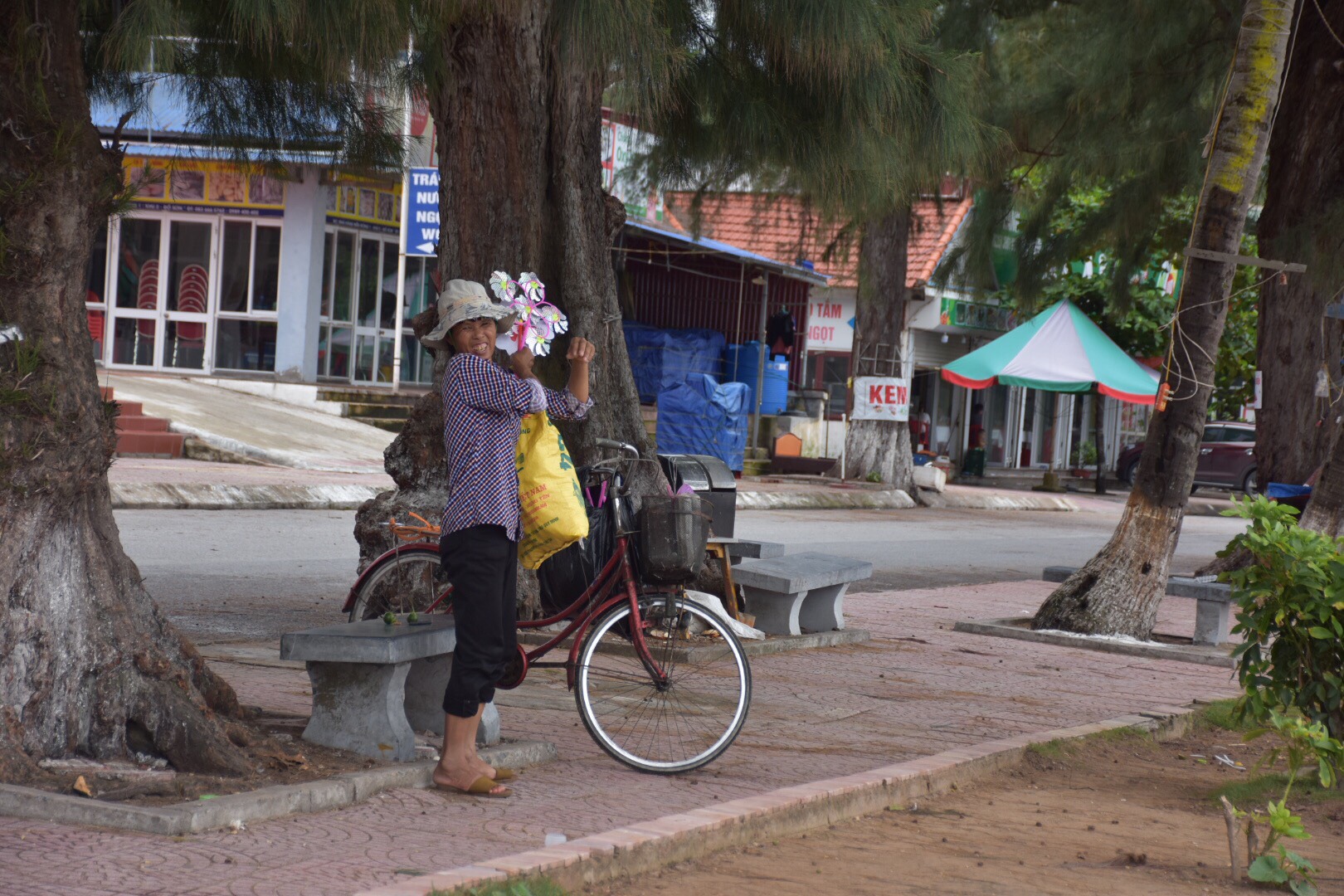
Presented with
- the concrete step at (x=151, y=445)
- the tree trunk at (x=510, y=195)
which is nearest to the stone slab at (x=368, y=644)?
the tree trunk at (x=510, y=195)

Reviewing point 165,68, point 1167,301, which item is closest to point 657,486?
point 165,68

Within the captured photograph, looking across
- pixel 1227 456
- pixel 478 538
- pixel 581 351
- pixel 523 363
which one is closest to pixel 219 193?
pixel 523 363

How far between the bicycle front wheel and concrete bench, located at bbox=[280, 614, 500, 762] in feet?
1.99

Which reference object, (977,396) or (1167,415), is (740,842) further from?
(977,396)

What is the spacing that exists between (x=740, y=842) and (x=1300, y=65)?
36.1 feet

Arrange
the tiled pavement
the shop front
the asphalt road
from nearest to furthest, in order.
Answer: the tiled pavement < the asphalt road < the shop front

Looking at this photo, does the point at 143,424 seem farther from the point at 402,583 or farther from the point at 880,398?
the point at 402,583

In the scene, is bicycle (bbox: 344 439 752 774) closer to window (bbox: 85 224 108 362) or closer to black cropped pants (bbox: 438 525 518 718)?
black cropped pants (bbox: 438 525 518 718)

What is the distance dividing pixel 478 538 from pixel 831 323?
29452 millimetres

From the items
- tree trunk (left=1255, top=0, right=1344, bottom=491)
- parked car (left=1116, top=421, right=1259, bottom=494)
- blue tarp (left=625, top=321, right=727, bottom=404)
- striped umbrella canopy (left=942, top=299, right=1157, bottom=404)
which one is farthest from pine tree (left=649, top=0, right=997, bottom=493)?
parked car (left=1116, top=421, right=1259, bottom=494)

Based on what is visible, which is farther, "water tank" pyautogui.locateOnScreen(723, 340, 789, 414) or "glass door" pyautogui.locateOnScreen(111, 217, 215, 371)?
"water tank" pyautogui.locateOnScreen(723, 340, 789, 414)

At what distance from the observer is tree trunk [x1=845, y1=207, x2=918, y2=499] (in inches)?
882

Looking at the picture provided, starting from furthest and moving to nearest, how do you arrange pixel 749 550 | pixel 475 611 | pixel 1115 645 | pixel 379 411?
pixel 379 411 < pixel 1115 645 < pixel 749 550 < pixel 475 611

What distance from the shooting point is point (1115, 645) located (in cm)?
969
